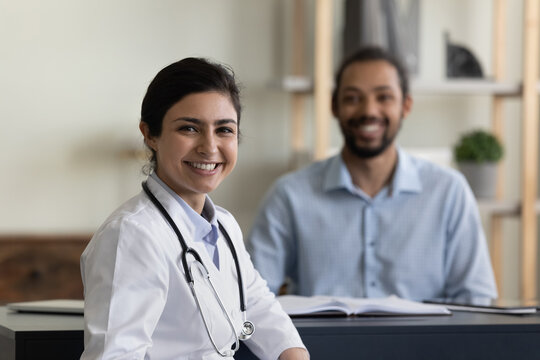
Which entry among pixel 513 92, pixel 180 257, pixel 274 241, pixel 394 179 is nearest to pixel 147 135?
pixel 180 257

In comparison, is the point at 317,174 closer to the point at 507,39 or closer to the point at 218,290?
the point at 218,290

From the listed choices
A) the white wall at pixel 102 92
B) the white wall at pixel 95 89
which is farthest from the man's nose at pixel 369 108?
the white wall at pixel 95 89

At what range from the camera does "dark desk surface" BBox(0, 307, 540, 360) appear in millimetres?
1589

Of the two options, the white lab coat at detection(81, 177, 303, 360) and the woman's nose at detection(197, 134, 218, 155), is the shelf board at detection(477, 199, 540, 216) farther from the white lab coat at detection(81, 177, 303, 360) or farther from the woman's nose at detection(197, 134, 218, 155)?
the woman's nose at detection(197, 134, 218, 155)

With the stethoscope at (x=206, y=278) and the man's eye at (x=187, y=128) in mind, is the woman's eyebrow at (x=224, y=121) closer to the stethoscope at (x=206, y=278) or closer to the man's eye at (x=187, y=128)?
the man's eye at (x=187, y=128)

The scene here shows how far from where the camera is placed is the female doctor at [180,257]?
4.13ft

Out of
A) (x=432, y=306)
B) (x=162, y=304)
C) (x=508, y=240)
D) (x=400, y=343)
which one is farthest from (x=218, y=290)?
(x=508, y=240)

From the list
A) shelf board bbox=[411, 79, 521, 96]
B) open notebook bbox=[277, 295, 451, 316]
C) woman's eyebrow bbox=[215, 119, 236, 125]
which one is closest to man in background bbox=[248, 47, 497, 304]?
open notebook bbox=[277, 295, 451, 316]

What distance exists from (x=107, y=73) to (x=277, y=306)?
222 centimetres

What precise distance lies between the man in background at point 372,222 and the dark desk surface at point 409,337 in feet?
2.46

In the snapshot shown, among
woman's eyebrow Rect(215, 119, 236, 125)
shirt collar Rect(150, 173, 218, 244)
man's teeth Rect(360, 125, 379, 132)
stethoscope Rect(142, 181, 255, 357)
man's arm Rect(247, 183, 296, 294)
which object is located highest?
woman's eyebrow Rect(215, 119, 236, 125)

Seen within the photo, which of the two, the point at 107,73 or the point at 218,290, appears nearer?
the point at 218,290

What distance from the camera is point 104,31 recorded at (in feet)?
11.8

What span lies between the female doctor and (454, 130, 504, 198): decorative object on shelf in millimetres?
2095
